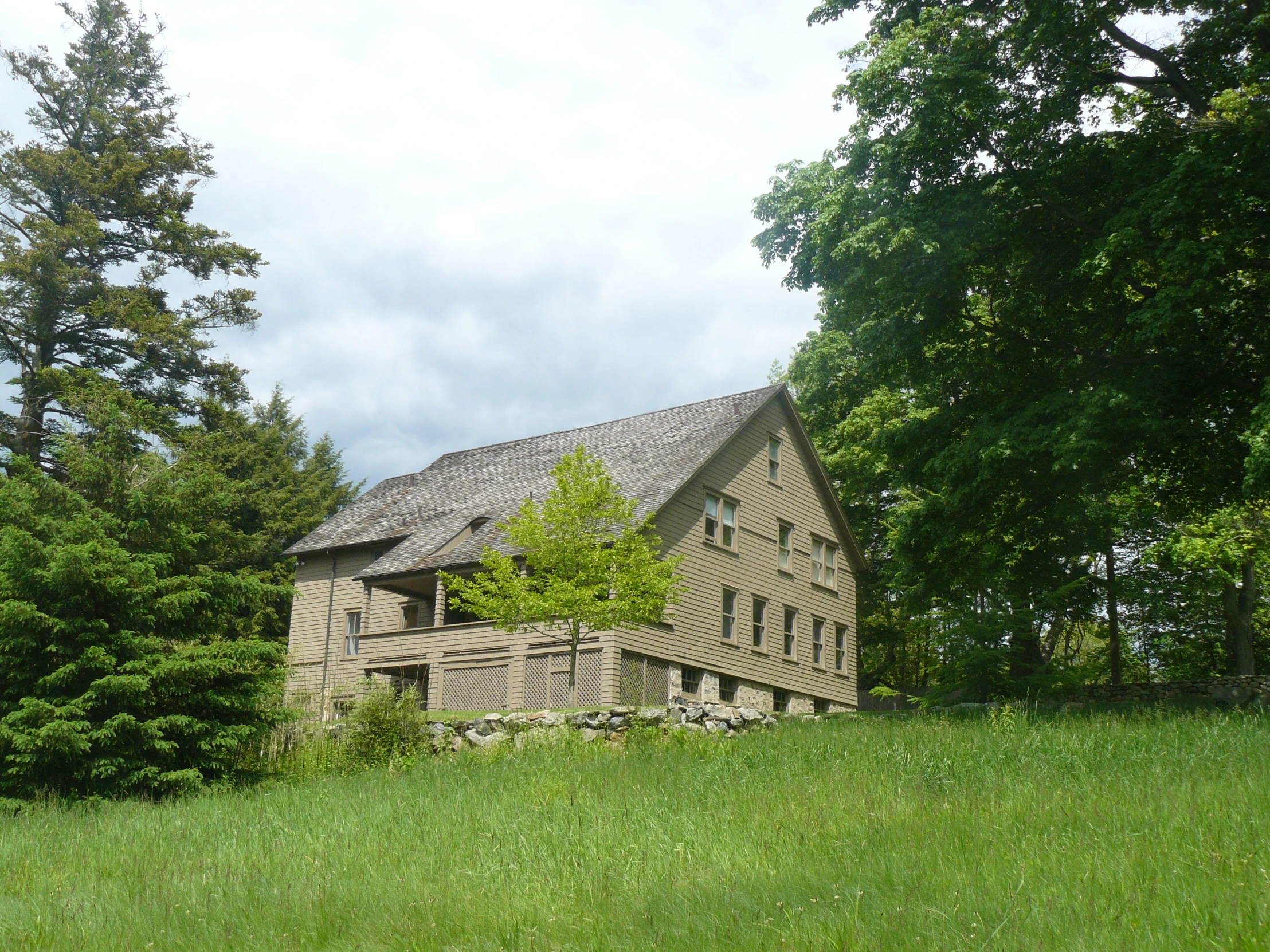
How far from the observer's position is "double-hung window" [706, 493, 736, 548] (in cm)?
3053

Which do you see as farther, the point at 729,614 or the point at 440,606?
the point at 729,614

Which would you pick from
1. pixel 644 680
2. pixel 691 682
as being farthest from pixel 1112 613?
pixel 644 680

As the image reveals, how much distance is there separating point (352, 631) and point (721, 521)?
13.1 meters

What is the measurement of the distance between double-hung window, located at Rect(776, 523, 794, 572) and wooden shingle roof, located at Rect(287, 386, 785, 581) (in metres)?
4.24

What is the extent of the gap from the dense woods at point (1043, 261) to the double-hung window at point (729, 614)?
344 inches

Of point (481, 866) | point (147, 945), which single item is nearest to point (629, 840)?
point (481, 866)

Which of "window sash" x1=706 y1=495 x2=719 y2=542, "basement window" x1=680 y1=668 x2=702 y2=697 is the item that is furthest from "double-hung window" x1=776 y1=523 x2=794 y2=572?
"basement window" x1=680 y1=668 x2=702 y2=697

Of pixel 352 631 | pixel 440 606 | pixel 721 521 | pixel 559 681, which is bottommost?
pixel 559 681

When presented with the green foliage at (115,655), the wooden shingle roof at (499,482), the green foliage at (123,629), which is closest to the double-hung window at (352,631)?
the wooden shingle roof at (499,482)

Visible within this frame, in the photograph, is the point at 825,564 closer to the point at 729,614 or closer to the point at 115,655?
the point at 729,614

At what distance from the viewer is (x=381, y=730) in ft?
59.9

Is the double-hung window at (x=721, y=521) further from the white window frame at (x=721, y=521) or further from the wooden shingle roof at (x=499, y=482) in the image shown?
the wooden shingle roof at (x=499, y=482)

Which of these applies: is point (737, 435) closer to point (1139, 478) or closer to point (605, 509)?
point (605, 509)

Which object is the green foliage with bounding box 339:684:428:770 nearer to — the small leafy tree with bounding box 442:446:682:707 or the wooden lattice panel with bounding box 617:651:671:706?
the small leafy tree with bounding box 442:446:682:707
